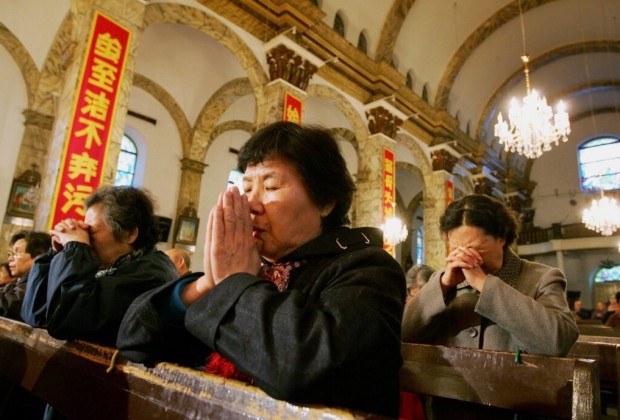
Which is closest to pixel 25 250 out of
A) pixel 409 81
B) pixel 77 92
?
pixel 77 92

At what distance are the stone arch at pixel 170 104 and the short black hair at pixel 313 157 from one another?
32.8ft

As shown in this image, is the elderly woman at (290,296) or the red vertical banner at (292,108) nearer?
the elderly woman at (290,296)

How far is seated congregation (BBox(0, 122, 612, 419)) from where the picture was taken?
74cm

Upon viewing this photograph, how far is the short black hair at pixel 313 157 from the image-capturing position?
1.20 meters

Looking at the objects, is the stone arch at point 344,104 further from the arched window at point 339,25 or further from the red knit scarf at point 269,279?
the red knit scarf at point 269,279

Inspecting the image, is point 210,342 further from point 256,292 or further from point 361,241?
point 361,241

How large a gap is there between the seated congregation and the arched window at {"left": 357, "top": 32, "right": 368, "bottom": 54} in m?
8.52

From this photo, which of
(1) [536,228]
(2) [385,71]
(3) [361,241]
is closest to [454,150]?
(2) [385,71]

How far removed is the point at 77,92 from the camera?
4.55 m

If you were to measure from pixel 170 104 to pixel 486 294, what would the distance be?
10776 millimetres

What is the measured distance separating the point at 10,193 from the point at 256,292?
9.10 meters

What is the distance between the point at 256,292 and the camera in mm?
801

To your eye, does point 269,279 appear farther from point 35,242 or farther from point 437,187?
point 437,187

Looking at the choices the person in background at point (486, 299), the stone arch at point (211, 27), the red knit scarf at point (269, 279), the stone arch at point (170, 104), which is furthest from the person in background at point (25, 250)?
the stone arch at point (170, 104)
